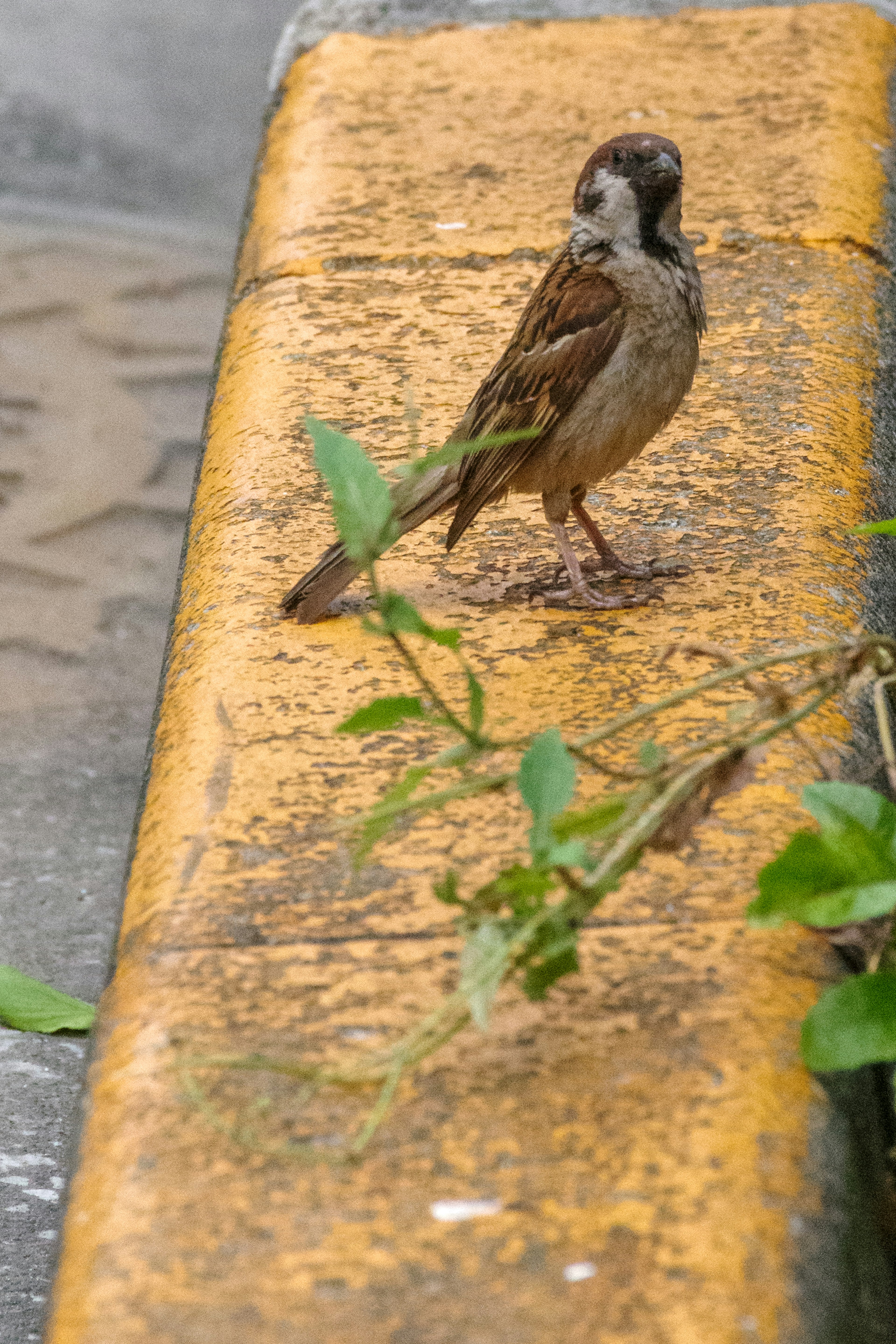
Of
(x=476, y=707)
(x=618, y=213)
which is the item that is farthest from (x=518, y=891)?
(x=618, y=213)

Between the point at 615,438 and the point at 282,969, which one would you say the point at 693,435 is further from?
the point at 282,969

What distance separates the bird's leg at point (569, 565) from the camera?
2.46 meters

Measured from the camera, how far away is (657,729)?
209 cm

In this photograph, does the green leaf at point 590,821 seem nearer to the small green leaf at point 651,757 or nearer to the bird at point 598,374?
the small green leaf at point 651,757

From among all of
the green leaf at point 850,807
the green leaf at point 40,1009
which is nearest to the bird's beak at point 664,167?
the green leaf at point 850,807

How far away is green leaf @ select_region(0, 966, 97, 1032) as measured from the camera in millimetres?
2461

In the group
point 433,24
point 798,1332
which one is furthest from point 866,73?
point 798,1332

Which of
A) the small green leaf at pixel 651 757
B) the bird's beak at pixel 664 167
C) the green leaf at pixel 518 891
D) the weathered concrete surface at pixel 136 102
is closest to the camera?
the green leaf at pixel 518 891

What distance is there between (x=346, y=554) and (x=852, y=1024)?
114cm

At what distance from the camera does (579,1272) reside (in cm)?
139

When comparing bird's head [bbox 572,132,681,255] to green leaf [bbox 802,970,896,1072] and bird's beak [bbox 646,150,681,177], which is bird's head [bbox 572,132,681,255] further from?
green leaf [bbox 802,970,896,1072]

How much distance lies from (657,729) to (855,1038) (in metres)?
0.65

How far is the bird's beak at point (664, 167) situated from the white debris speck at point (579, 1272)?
1861mm

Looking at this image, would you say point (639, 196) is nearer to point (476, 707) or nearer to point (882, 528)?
point (882, 528)
